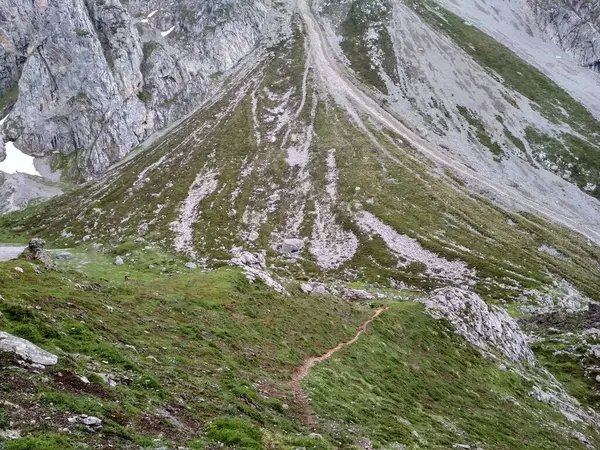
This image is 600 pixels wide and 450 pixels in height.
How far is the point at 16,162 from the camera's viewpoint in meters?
189

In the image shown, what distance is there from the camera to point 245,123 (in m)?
174

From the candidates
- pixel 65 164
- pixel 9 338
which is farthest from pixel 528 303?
pixel 65 164

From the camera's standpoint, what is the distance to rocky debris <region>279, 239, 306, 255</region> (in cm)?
10625

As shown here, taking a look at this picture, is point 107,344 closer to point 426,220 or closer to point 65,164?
point 426,220

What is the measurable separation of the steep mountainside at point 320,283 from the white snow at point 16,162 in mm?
20333

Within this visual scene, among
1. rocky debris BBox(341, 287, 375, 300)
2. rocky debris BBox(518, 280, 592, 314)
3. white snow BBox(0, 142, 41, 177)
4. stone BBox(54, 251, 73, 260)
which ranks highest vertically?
rocky debris BBox(518, 280, 592, 314)

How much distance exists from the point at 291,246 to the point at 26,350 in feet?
292

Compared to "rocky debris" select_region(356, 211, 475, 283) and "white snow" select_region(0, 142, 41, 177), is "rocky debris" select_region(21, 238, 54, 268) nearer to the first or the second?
"rocky debris" select_region(356, 211, 475, 283)

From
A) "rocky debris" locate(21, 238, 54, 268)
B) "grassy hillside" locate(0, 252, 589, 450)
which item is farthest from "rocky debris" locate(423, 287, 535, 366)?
"rocky debris" locate(21, 238, 54, 268)

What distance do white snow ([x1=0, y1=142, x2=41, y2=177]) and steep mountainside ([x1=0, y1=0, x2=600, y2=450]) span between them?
20.3 metres

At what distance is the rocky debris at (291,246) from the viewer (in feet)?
349

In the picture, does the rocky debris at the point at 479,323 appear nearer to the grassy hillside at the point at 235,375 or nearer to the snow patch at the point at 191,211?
the grassy hillside at the point at 235,375

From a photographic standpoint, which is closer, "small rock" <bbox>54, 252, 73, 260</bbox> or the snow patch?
"small rock" <bbox>54, 252, 73, 260</bbox>

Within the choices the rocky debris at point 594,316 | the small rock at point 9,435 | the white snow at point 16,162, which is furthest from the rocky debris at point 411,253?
the white snow at point 16,162
